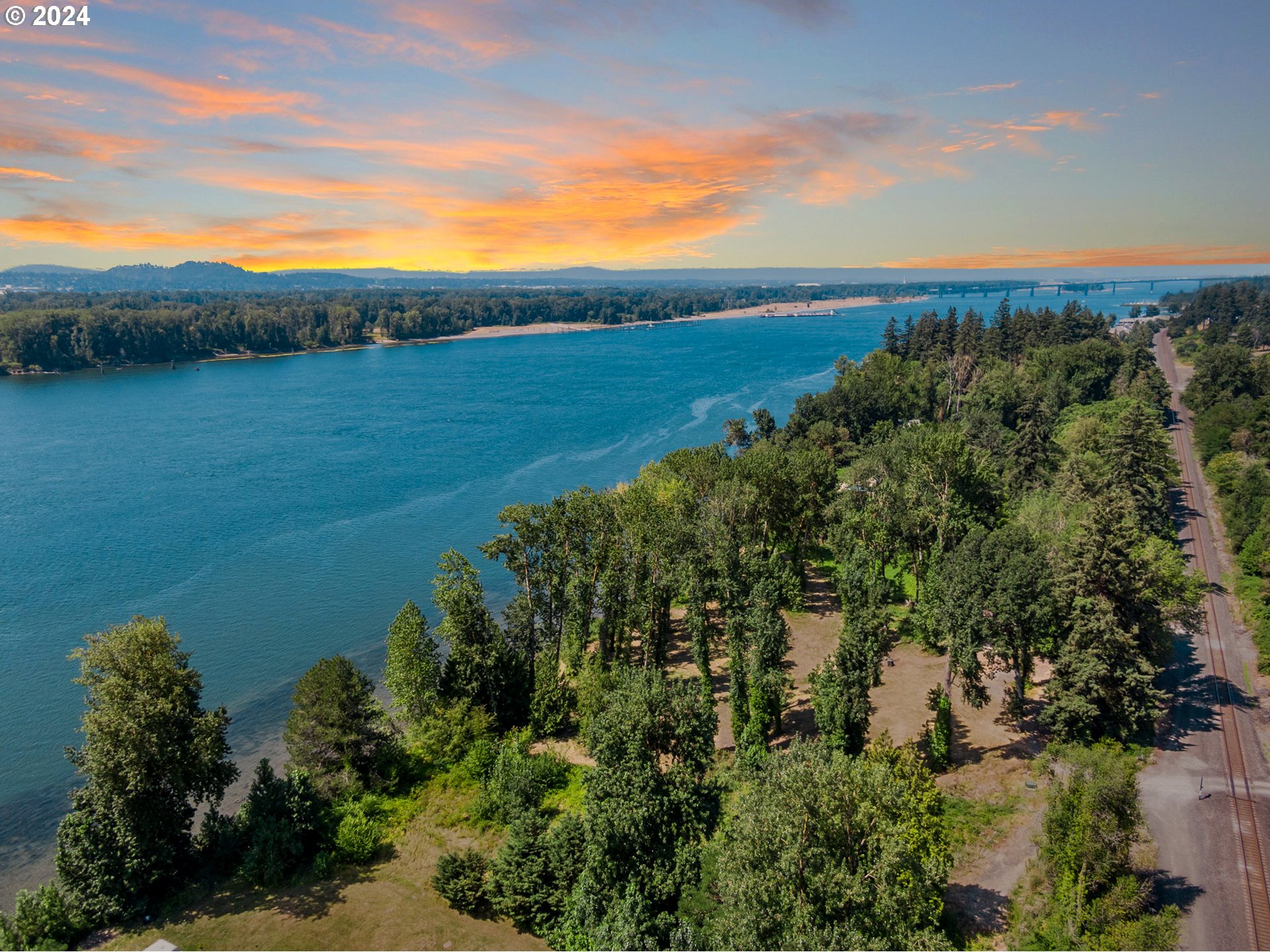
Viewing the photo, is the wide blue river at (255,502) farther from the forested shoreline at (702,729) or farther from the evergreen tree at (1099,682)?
the evergreen tree at (1099,682)

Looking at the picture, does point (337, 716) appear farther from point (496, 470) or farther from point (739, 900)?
point (496, 470)

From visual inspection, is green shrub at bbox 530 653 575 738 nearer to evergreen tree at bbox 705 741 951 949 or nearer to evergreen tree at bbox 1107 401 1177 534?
evergreen tree at bbox 705 741 951 949

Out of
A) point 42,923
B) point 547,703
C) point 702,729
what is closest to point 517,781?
point 547,703

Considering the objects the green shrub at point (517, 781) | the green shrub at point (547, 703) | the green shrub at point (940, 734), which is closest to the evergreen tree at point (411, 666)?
the green shrub at point (517, 781)

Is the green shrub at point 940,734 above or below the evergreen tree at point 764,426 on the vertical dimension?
below

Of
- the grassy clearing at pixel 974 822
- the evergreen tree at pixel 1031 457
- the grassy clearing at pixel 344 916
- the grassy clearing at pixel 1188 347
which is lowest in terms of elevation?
the grassy clearing at pixel 344 916

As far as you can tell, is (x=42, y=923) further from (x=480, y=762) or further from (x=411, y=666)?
(x=480, y=762)

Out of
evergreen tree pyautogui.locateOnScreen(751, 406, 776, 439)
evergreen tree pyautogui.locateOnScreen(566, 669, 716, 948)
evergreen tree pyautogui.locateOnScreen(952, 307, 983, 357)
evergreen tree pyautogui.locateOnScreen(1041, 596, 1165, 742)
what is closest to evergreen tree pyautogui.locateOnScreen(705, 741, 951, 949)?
evergreen tree pyautogui.locateOnScreen(566, 669, 716, 948)
